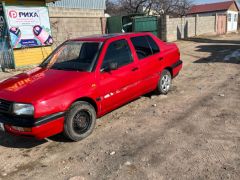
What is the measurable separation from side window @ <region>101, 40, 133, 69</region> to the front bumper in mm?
1380

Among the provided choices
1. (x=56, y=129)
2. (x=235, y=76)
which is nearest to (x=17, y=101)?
(x=56, y=129)

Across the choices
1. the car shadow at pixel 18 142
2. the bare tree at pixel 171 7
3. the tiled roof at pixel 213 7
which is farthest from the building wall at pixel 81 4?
the tiled roof at pixel 213 7

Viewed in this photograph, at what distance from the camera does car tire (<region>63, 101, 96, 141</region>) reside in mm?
4414

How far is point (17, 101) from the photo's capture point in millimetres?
4090

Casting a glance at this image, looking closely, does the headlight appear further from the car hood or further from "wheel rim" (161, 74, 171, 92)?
"wheel rim" (161, 74, 171, 92)

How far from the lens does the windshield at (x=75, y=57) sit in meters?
5.04

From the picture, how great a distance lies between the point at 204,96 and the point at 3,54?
9.09 meters

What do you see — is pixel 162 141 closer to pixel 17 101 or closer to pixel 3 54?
pixel 17 101

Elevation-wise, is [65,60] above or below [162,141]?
above

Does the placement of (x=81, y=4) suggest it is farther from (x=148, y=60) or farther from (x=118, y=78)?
(x=118, y=78)

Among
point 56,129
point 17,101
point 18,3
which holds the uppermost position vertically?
point 18,3

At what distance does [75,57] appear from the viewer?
5.46 m

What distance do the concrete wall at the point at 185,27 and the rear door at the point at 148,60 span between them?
48.6 ft

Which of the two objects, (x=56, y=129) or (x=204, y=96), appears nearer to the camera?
(x=56, y=129)
